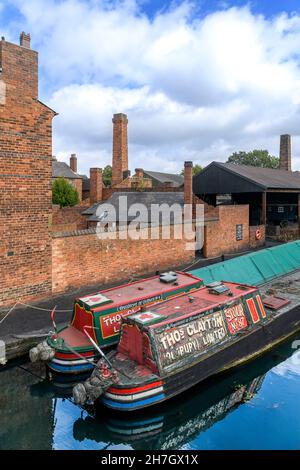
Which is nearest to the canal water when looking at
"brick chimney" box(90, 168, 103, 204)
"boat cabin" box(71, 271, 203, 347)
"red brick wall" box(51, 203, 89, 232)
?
"boat cabin" box(71, 271, 203, 347)

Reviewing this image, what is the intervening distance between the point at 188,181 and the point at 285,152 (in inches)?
815

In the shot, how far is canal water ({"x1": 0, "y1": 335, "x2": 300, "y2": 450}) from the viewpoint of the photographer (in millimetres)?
6102

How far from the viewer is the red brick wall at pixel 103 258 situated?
1150 centimetres

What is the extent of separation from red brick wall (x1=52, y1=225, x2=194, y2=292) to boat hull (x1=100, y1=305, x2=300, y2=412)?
5.61 m

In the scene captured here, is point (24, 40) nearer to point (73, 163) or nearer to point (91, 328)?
point (91, 328)

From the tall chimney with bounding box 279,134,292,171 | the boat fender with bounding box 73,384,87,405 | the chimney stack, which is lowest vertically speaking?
the boat fender with bounding box 73,384,87,405

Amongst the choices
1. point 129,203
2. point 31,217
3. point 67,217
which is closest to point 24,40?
point 31,217

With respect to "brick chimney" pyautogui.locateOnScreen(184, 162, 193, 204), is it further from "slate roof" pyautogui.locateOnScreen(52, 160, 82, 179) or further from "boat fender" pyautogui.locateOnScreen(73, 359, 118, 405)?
"slate roof" pyautogui.locateOnScreen(52, 160, 82, 179)

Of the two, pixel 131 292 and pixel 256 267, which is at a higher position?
pixel 256 267

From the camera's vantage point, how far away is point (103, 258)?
12.8 meters

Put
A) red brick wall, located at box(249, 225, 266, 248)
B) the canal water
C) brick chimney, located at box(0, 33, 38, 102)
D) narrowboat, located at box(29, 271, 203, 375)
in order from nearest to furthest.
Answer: the canal water, narrowboat, located at box(29, 271, 203, 375), brick chimney, located at box(0, 33, 38, 102), red brick wall, located at box(249, 225, 266, 248)
